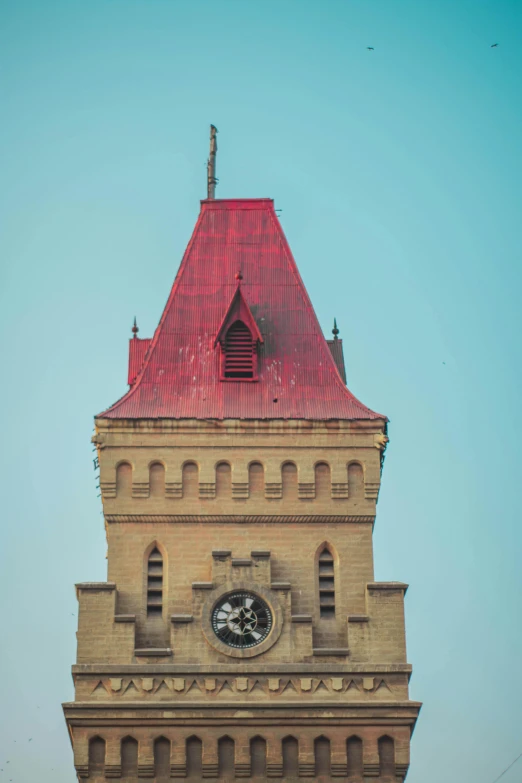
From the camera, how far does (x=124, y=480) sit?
61875mm

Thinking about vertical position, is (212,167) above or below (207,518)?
above

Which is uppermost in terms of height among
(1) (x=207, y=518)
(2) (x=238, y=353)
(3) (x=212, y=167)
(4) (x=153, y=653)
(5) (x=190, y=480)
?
(3) (x=212, y=167)

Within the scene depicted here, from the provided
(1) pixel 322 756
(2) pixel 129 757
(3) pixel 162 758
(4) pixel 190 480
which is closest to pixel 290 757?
(1) pixel 322 756

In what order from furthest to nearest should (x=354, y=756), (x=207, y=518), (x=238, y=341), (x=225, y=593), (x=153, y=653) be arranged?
(x=238, y=341) < (x=207, y=518) < (x=225, y=593) < (x=153, y=653) < (x=354, y=756)

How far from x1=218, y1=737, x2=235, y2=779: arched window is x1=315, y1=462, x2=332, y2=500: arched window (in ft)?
25.6

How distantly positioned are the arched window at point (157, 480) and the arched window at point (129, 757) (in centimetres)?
736

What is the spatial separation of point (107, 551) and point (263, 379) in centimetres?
714

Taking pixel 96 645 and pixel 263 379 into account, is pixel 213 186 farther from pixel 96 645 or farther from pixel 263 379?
pixel 96 645

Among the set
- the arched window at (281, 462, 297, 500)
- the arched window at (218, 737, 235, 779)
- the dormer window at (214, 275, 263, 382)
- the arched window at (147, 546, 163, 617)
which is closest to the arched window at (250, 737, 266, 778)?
the arched window at (218, 737, 235, 779)

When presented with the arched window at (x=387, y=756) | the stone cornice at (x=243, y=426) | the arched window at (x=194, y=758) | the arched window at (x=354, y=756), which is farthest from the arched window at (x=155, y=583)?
the arched window at (x=387, y=756)

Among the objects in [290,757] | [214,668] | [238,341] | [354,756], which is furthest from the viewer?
[238,341]

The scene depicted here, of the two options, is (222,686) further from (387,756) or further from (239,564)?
(387,756)

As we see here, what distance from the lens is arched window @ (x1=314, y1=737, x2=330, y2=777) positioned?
191 ft

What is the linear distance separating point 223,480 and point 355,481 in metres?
3.82
